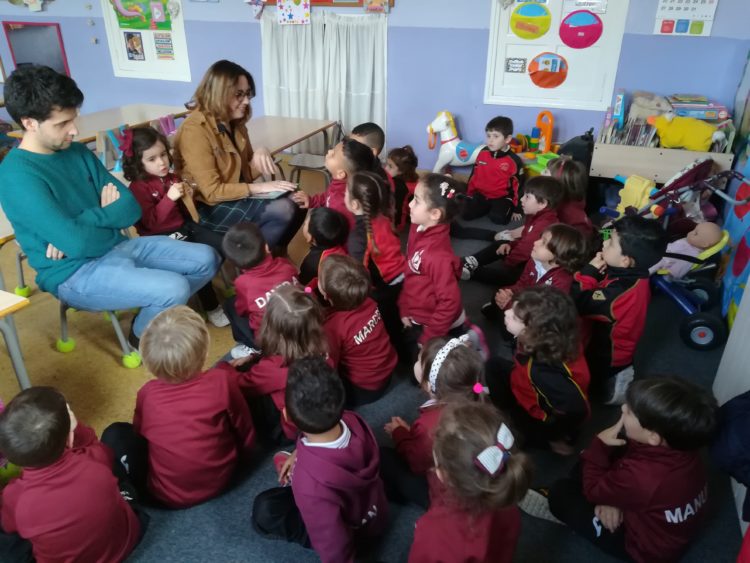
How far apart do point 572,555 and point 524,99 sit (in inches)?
142

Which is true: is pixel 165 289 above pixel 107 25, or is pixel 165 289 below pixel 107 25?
below

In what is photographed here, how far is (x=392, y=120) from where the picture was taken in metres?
4.87

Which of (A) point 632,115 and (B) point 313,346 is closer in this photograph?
(B) point 313,346

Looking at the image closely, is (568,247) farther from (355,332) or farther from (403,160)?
(403,160)

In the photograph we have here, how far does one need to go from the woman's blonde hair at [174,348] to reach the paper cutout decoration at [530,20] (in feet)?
12.0

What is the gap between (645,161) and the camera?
369cm

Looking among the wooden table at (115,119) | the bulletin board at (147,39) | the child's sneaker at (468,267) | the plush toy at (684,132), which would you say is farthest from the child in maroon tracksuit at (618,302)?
the bulletin board at (147,39)

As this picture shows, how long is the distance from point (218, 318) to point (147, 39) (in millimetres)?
3945

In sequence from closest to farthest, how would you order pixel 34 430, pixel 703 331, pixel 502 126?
pixel 34 430 < pixel 703 331 < pixel 502 126

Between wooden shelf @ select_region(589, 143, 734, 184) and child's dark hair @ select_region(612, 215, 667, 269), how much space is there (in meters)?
1.80

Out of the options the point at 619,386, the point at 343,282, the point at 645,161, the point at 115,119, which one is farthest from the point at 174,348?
the point at 645,161

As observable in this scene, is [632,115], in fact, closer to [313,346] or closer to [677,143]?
[677,143]

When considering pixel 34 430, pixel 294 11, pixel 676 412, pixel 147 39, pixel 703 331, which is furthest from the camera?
pixel 147 39

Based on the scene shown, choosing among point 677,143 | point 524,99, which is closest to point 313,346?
Result: point 677,143
